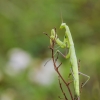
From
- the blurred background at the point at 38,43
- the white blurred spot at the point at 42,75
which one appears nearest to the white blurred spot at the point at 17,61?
the blurred background at the point at 38,43

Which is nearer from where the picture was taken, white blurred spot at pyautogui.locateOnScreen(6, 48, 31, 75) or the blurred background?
the blurred background

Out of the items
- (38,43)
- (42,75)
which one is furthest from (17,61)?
(38,43)

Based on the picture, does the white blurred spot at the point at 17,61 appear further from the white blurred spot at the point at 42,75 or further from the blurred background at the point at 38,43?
the white blurred spot at the point at 42,75

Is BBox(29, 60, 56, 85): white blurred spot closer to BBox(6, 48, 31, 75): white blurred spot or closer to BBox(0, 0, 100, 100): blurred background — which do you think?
BBox(0, 0, 100, 100): blurred background

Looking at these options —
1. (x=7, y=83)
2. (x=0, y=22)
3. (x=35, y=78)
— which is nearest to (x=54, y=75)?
(x=35, y=78)

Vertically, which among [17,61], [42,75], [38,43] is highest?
[38,43]

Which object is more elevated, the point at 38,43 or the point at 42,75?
the point at 38,43

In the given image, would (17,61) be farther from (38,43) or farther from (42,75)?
(38,43)

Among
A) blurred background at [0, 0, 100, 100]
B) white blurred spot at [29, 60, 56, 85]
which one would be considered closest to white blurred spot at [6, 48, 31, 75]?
blurred background at [0, 0, 100, 100]
